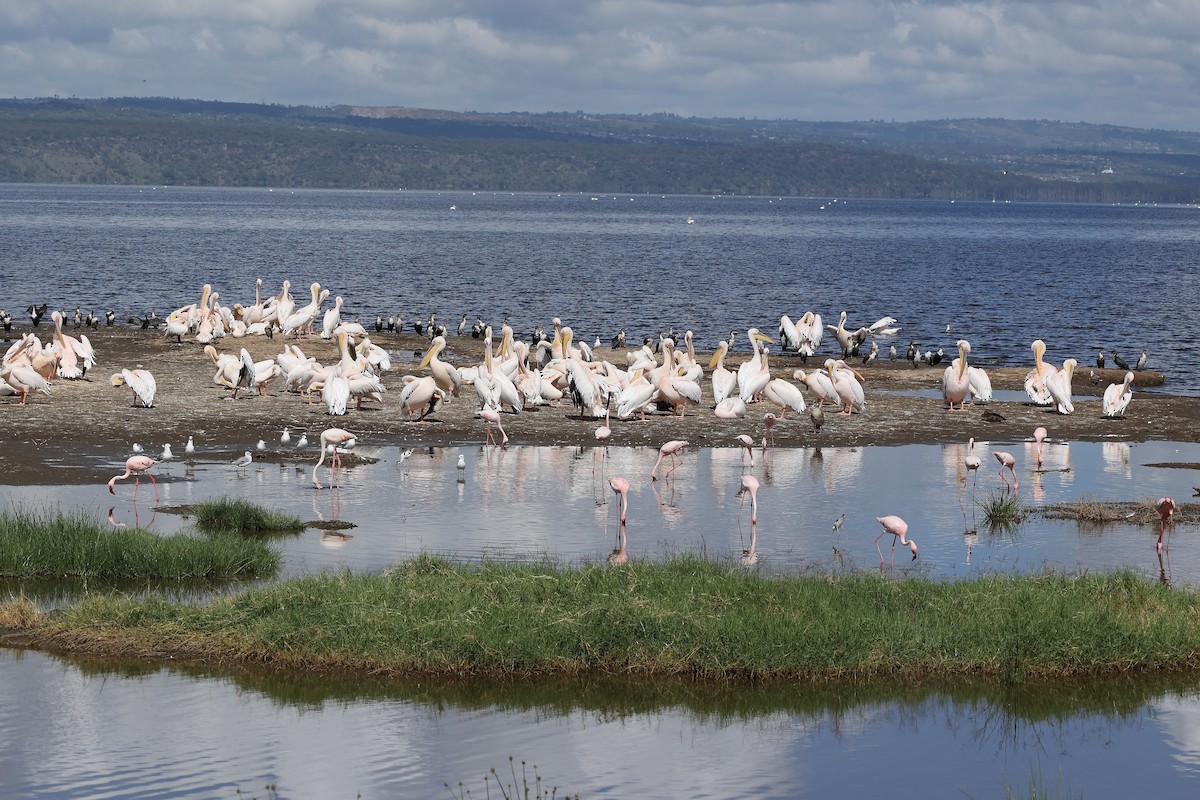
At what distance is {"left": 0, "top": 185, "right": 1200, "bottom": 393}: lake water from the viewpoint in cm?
4841

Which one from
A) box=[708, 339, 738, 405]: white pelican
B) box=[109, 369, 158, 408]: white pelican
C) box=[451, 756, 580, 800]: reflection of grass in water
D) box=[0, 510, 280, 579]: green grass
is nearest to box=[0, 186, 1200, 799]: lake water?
box=[451, 756, 580, 800]: reflection of grass in water

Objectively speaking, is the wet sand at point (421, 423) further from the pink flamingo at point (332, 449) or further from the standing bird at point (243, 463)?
the pink flamingo at point (332, 449)

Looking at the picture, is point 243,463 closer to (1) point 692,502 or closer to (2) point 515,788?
(1) point 692,502

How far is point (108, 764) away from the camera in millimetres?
9820

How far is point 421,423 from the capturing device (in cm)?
2317

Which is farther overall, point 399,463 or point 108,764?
point 399,463

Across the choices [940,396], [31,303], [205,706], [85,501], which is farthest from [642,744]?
[31,303]

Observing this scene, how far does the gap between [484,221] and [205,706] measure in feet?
482

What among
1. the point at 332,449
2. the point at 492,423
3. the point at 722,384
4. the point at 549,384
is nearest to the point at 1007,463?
the point at 722,384

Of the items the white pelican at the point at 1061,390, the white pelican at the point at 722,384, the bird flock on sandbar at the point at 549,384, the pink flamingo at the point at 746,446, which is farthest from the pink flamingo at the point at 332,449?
the white pelican at the point at 1061,390

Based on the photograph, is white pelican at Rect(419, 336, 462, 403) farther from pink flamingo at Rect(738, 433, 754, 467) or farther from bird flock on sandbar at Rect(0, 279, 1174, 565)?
pink flamingo at Rect(738, 433, 754, 467)

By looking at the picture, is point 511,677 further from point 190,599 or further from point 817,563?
point 817,563

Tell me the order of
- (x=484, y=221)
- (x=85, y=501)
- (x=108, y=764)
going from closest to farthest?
(x=108, y=764) < (x=85, y=501) < (x=484, y=221)

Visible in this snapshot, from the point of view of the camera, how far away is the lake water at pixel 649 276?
48.4 metres
